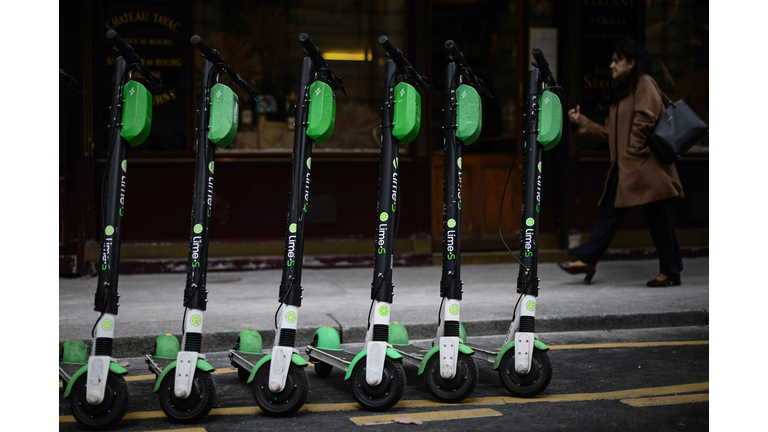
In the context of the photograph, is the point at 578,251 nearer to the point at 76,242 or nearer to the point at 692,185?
the point at 692,185

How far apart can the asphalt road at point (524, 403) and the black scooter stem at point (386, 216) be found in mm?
655

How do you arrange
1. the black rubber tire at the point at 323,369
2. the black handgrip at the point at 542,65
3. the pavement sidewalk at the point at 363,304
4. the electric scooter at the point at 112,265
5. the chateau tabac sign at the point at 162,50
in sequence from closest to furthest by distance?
the electric scooter at the point at 112,265, the black handgrip at the point at 542,65, the black rubber tire at the point at 323,369, the pavement sidewalk at the point at 363,304, the chateau tabac sign at the point at 162,50

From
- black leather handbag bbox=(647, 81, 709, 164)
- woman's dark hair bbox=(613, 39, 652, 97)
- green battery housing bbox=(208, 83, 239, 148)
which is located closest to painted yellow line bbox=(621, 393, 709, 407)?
green battery housing bbox=(208, 83, 239, 148)

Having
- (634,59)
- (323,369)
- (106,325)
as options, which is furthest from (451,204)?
(634,59)

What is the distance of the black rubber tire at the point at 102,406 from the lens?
391 centimetres

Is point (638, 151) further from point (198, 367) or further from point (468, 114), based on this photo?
point (198, 367)

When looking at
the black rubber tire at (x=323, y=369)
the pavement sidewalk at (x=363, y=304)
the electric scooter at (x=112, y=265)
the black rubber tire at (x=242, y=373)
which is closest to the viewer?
the electric scooter at (x=112, y=265)

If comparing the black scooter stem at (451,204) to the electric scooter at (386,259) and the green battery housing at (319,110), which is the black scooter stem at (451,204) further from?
the green battery housing at (319,110)

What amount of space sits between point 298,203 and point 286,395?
96cm

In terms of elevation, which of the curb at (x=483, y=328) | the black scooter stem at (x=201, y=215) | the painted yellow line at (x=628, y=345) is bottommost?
the painted yellow line at (x=628, y=345)

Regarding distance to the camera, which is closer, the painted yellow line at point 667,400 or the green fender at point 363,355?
the green fender at point 363,355

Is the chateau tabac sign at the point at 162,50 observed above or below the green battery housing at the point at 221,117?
above

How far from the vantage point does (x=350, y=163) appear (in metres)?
9.55

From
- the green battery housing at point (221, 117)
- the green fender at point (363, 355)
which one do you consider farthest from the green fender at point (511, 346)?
the green battery housing at point (221, 117)
